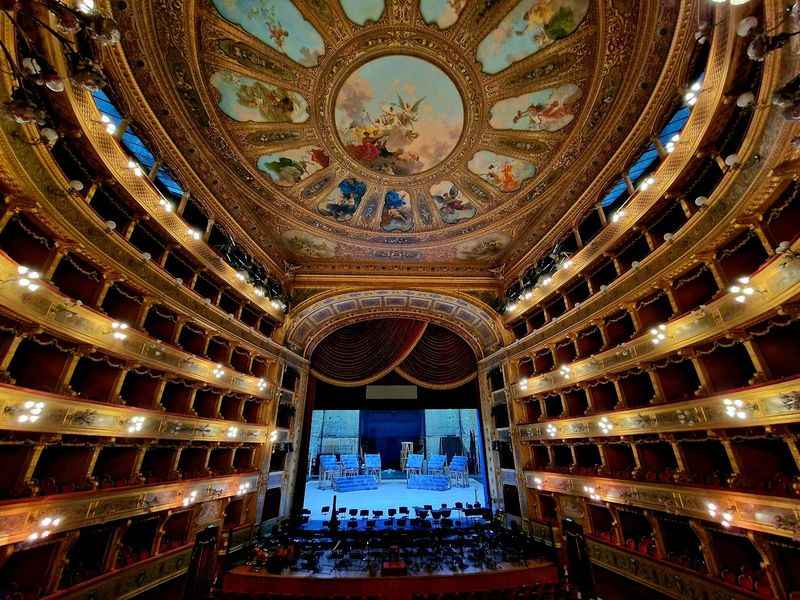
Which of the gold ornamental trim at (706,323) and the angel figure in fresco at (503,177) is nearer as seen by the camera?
the gold ornamental trim at (706,323)

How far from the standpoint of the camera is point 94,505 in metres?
→ 7.75

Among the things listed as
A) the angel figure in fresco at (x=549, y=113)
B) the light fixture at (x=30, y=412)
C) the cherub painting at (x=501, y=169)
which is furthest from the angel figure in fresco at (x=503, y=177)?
the light fixture at (x=30, y=412)

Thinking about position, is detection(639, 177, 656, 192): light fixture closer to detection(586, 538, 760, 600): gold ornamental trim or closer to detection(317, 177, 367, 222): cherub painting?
detection(317, 177, 367, 222): cherub painting

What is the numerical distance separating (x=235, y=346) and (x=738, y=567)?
15.3 meters

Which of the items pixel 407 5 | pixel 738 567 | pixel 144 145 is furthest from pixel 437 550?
pixel 407 5

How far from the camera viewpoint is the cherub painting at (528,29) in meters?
8.20

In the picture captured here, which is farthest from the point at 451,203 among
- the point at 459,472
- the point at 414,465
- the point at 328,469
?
the point at 328,469

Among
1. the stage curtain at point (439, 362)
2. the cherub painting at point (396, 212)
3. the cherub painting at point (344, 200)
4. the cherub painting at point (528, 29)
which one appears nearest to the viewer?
the cherub painting at point (528, 29)

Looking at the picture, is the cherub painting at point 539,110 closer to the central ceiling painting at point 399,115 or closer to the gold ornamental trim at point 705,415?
the central ceiling painting at point 399,115

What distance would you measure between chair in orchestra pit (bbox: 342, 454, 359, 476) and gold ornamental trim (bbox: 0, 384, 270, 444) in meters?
12.0

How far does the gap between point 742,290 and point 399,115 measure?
9.78m

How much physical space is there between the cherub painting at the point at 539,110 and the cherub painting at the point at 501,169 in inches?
45.5

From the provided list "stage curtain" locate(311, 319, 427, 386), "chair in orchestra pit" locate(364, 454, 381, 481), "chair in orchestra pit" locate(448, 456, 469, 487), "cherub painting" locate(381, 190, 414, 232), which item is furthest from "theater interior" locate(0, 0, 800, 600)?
"chair in orchestra pit" locate(364, 454, 381, 481)

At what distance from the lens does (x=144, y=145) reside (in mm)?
9469
